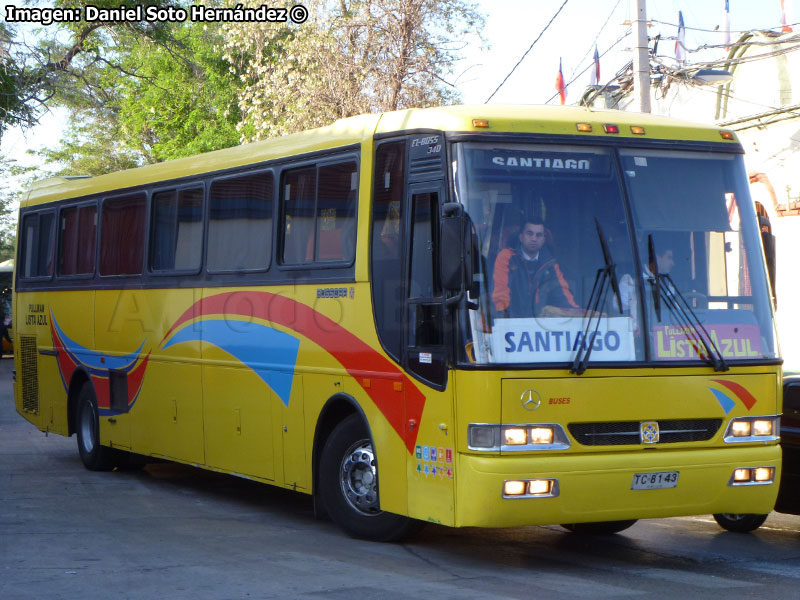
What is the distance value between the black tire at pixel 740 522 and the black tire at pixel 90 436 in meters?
7.14

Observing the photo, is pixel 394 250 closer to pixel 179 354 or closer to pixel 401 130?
pixel 401 130

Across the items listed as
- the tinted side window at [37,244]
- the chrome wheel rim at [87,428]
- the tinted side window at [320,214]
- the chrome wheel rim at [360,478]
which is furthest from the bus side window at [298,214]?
the tinted side window at [37,244]

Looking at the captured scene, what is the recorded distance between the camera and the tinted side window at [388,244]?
28.4ft

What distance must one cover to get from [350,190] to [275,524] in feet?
9.72

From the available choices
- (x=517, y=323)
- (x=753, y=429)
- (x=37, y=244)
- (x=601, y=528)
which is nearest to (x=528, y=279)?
(x=517, y=323)

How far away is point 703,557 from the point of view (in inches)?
350

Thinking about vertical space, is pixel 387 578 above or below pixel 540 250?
below

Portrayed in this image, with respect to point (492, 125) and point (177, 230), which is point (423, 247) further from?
point (177, 230)

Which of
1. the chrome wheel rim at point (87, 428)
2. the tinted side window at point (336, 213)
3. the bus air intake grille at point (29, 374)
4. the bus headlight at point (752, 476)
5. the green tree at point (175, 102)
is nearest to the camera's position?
the bus headlight at point (752, 476)

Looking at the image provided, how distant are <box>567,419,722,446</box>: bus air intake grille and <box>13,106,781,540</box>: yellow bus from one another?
0.02 metres

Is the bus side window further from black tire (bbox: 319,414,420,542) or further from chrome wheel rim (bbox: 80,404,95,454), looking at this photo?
chrome wheel rim (bbox: 80,404,95,454)

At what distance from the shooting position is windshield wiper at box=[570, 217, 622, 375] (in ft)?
25.8

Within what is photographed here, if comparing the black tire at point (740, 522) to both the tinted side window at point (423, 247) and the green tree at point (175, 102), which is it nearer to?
the tinted side window at point (423, 247)

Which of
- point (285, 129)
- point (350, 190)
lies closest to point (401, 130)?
point (350, 190)
